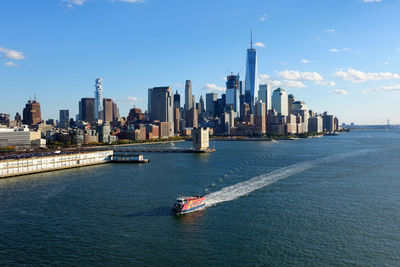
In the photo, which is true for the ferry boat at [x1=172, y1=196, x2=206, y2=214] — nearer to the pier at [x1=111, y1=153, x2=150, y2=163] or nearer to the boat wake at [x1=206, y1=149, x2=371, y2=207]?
the boat wake at [x1=206, y1=149, x2=371, y2=207]

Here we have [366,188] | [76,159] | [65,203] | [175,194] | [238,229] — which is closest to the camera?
[238,229]

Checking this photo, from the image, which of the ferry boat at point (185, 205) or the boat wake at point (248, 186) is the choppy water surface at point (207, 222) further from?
the ferry boat at point (185, 205)

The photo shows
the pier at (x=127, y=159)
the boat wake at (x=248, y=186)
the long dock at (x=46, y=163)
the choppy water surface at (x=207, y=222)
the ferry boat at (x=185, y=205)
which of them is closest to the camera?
the choppy water surface at (x=207, y=222)

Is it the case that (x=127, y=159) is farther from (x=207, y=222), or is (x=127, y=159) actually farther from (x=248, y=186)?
(x=207, y=222)

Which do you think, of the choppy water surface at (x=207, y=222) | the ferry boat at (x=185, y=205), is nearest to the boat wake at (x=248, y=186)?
the choppy water surface at (x=207, y=222)

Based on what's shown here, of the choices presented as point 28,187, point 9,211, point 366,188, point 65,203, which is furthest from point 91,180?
point 366,188

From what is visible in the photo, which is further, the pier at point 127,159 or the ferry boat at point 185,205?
the pier at point 127,159

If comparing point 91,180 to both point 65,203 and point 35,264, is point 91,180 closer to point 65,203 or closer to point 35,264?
point 65,203

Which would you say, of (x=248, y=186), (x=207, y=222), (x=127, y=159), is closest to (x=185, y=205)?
(x=207, y=222)
